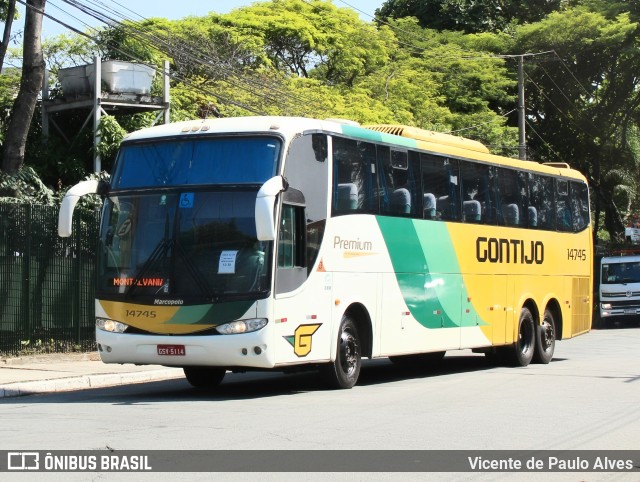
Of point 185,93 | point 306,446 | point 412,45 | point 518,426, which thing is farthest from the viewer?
point 412,45

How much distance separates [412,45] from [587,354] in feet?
102

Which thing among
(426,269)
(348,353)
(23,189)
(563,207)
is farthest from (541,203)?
(23,189)

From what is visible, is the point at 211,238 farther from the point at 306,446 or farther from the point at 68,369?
the point at 68,369

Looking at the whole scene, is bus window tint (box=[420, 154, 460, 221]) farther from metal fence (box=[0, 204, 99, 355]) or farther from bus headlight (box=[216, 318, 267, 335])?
metal fence (box=[0, 204, 99, 355])

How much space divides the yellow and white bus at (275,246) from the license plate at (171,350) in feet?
0.04

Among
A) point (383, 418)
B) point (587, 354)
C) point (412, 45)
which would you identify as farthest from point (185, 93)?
point (383, 418)

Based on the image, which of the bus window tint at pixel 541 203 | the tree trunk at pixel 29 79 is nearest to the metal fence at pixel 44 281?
the tree trunk at pixel 29 79

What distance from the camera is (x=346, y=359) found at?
14531mm

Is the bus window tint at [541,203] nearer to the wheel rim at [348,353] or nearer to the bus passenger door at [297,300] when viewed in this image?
the wheel rim at [348,353]

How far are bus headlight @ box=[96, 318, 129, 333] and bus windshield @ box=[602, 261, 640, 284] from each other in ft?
93.1

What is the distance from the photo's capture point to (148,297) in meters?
13.1

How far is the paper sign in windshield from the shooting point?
12.8 m

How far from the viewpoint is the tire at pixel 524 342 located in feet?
64.1

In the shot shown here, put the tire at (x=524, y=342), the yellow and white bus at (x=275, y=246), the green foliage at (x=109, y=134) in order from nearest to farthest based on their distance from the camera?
the yellow and white bus at (x=275, y=246) < the tire at (x=524, y=342) < the green foliage at (x=109, y=134)
